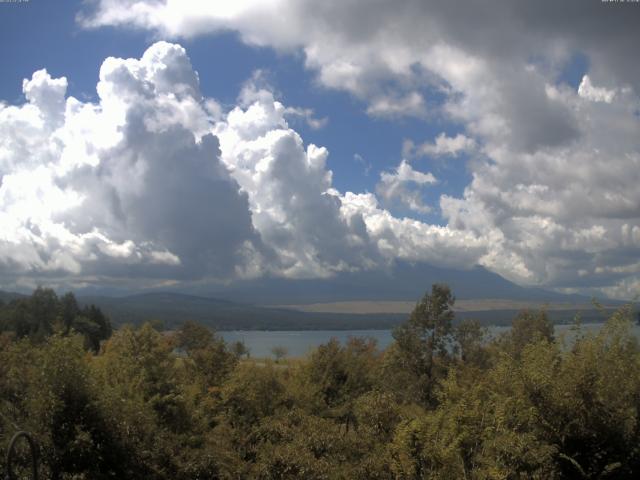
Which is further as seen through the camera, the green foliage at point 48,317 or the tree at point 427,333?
the green foliage at point 48,317

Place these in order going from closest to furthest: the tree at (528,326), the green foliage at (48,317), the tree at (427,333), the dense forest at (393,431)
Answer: the dense forest at (393,431) → the tree at (427,333) → the tree at (528,326) → the green foliage at (48,317)

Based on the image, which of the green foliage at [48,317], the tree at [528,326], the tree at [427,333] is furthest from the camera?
the green foliage at [48,317]

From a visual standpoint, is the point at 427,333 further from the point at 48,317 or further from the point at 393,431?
the point at 48,317

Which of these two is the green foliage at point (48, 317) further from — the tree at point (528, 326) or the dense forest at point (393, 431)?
the dense forest at point (393, 431)

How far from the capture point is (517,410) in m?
16.5

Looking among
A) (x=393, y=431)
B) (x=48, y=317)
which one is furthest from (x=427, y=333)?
(x=48, y=317)

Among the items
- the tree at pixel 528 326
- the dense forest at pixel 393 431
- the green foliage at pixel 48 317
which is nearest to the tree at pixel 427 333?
the tree at pixel 528 326

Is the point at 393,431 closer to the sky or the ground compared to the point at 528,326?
closer to the ground

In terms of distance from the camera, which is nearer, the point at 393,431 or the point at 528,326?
the point at 393,431

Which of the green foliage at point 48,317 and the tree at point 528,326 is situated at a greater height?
the tree at point 528,326

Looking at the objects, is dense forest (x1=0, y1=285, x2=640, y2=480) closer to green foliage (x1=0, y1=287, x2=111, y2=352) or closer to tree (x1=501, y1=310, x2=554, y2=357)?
tree (x1=501, y1=310, x2=554, y2=357)

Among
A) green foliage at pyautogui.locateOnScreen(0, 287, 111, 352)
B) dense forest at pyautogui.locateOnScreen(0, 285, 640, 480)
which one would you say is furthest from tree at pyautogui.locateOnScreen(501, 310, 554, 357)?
green foliage at pyautogui.locateOnScreen(0, 287, 111, 352)

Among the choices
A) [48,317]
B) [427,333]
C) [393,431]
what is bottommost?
[48,317]

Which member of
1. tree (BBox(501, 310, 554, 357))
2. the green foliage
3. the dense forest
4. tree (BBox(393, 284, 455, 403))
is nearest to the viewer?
the dense forest
